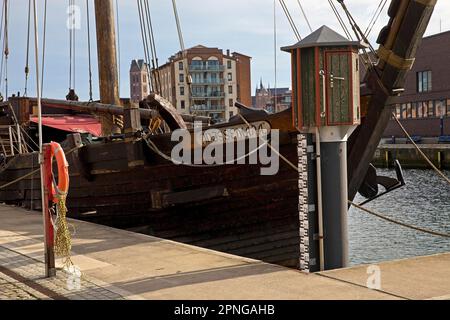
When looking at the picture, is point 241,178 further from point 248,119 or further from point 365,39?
point 365,39

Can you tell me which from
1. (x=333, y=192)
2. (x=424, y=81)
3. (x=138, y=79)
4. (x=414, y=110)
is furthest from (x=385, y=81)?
(x=138, y=79)

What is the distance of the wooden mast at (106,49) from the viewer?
14078mm

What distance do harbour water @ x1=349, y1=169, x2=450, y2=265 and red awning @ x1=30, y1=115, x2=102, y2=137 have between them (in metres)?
7.86

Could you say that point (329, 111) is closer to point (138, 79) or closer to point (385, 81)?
point (385, 81)

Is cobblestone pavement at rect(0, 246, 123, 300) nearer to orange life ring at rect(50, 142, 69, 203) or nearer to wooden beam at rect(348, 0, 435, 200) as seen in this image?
orange life ring at rect(50, 142, 69, 203)

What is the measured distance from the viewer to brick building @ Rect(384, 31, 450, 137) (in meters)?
55.5

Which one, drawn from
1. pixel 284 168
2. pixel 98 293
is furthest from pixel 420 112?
pixel 98 293

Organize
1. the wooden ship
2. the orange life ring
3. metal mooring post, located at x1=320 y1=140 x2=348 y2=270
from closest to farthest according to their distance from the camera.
Result: metal mooring post, located at x1=320 y1=140 x2=348 y2=270, the orange life ring, the wooden ship

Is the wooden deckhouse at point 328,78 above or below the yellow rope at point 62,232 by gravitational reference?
above

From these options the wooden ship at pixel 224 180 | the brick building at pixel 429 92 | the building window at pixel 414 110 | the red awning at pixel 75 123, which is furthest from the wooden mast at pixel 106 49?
the building window at pixel 414 110

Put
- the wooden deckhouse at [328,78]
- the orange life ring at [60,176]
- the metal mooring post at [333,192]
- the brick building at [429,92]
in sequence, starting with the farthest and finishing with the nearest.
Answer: the brick building at [429,92]
the orange life ring at [60,176]
the metal mooring post at [333,192]
the wooden deckhouse at [328,78]

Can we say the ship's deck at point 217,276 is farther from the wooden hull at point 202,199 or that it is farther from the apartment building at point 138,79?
the apartment building at point 138,79

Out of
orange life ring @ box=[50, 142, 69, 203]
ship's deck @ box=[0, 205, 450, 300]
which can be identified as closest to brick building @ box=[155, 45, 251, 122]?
ship's deck @ box=[0, 205, 450, 300]

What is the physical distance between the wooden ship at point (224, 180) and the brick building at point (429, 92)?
47.5 metres
